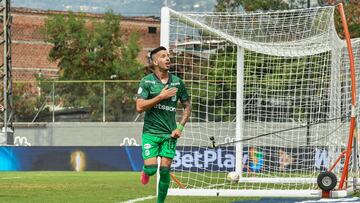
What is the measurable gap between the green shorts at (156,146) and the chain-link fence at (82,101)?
92.8ft

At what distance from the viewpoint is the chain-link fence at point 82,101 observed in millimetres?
39656

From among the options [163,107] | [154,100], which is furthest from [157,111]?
[154,100]

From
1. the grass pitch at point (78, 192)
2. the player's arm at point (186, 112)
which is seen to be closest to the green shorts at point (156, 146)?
the player's arm at point (186, 112)

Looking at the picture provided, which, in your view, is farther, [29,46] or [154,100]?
[29,46]

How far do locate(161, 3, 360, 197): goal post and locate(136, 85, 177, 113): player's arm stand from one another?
137 inches

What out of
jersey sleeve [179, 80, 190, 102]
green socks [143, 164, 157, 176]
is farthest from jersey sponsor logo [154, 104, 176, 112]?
green socks [143, 164, 157, 176]

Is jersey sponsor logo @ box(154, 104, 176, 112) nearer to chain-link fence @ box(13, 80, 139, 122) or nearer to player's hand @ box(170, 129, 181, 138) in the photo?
player's hand @ box(170, 129, 181, 138)

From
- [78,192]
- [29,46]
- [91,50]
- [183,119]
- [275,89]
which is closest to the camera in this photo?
[183,119]

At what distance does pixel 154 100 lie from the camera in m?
11.0

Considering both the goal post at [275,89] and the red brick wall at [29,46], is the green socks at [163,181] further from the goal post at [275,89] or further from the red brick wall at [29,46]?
the red brick wall at [29,46]

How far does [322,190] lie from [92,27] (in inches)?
1978

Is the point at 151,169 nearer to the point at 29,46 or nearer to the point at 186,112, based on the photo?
the point at 186,112

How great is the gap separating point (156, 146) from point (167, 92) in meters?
0.71

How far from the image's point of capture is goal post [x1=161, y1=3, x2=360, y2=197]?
1566 cm
